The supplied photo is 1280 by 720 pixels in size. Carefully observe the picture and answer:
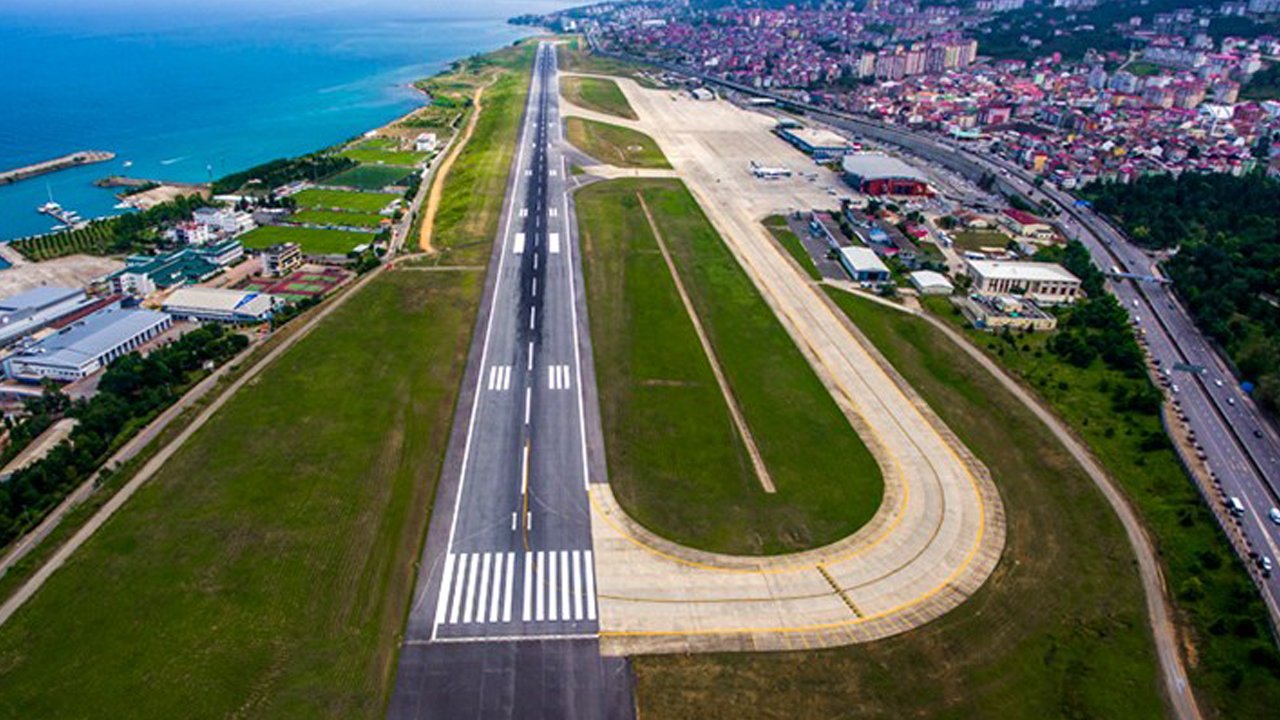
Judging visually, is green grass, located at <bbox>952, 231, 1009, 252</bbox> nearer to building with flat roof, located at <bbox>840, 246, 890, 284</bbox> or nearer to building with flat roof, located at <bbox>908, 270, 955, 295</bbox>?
building with flat roof, located at <bbox>908, 270, 955, 295</bbox>

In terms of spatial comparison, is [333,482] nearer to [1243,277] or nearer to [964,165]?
[1243,277]

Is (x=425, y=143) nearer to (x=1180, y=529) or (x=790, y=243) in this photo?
(x=790, y=243)

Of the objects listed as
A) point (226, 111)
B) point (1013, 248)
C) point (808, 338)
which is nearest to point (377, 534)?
point (808, 338)

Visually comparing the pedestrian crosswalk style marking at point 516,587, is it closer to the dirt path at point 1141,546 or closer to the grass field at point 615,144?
the dirt path at point 1141,546

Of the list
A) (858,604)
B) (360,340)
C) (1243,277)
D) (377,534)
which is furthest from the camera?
(1243,277)

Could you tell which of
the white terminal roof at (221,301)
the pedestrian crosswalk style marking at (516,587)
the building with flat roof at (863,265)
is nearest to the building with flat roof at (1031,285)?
the building with flat roof at (863,265)

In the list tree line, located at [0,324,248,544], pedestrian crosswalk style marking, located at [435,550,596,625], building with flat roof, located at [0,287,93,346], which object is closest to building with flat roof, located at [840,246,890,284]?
pedestrian crosswalk style marking, located at [435,550,596,625]

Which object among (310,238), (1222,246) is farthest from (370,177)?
(1222,246)
